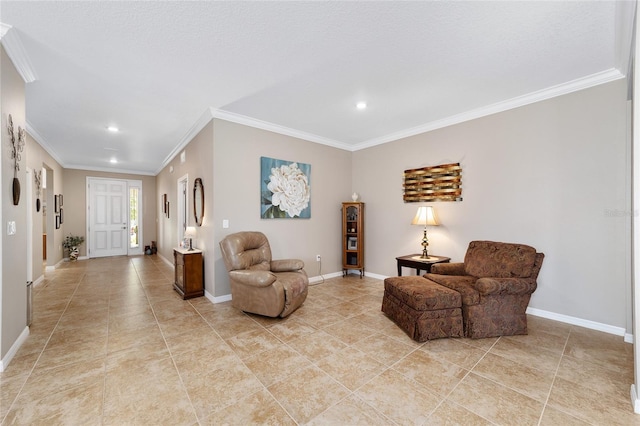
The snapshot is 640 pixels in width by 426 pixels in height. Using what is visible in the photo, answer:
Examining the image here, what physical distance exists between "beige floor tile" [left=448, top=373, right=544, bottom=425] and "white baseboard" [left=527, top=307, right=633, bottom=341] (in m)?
1.75

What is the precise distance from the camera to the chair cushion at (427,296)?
2580 millimetres

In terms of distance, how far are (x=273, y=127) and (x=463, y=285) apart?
335 cm

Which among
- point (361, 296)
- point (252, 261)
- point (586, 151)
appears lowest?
point (361, 296)

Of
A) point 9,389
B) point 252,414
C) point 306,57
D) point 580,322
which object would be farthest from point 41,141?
point 580,322

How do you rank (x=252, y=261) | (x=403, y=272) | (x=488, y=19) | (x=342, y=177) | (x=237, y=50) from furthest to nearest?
(x=342, y=177) < (x=403, y=272) < (x=252, y=261) < (x=237, y=50) < (x=488, y=19)

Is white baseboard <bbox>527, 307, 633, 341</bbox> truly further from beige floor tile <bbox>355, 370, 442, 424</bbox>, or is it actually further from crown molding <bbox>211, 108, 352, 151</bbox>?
crown molding <bbox>211, 108, 352, 151</bbox>

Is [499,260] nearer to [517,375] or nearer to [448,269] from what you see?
[448,269]

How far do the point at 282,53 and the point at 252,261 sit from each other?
95.1 inches

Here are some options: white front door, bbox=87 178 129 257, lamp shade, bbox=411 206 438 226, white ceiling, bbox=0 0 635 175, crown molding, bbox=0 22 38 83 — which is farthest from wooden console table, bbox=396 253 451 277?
white front door, bbox=87 178 129 257

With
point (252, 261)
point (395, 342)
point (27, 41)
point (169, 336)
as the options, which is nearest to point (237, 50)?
point (27, 41)

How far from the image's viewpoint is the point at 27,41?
2.24 m

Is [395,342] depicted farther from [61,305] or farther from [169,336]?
[61,305]

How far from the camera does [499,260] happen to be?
2988 mm

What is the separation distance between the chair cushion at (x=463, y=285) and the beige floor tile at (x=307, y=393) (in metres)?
1.51
